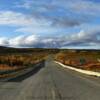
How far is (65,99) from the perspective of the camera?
15500 millimetres

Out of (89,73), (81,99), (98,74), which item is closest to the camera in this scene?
(81,99)

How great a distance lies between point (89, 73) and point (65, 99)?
2965cm

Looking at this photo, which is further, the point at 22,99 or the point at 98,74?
the point at 98,74

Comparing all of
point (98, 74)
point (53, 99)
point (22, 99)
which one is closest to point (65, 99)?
point (53, 99)

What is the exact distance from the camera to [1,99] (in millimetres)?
15500

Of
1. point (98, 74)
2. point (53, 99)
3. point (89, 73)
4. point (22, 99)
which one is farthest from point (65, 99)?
point (89, 73)

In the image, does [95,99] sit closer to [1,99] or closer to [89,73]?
[1,99]

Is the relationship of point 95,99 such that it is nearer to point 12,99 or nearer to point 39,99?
point 39,99

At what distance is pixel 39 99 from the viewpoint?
15.7 metres

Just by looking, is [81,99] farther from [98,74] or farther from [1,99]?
[98,74]

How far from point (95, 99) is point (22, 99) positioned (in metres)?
3.04

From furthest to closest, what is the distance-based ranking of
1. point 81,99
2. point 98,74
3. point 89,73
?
point 89,73
point 98,74
point 81,99

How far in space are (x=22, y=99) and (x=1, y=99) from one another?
90 centimetres

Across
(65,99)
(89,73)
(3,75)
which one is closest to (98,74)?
(89,73)
